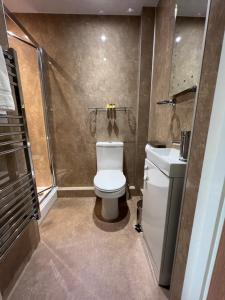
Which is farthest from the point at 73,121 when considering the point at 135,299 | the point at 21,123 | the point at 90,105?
the point at 135,299

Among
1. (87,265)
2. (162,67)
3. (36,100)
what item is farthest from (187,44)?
(87,265)

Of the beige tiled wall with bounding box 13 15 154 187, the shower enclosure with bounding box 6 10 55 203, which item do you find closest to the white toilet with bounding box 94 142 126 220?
the beige tiled wall with bounding box 13 15 154 187

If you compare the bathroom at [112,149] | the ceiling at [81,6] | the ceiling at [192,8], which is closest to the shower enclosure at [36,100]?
the bathroom at [112,149]

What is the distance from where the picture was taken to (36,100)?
1.90 meters

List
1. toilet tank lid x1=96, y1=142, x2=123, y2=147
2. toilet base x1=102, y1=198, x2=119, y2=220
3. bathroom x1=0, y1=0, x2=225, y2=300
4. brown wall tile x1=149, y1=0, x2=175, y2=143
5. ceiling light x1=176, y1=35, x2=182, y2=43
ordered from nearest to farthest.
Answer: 1. bathroom x1=0, y1=0, x2=225, y2=300
2. ceiling light x1=176, y1=35, x2=182, y2=43
3. brown wall tile x1=149, y1=0, x2=175, y2=143
4. toilet base x1=102, y1=198, x2=119, y2=220
5. toilet tank lid x1=96, y1=142, x2=123, y2=147

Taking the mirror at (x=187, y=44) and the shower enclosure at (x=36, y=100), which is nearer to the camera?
the mirror at (x=187, y=44)

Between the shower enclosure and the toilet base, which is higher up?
the shower enclosure

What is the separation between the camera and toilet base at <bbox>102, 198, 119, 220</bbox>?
1.64 metres

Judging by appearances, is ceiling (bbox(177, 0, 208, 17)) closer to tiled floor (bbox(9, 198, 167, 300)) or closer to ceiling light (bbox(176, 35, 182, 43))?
ceiling light (bbox(176, 35, 182, 43))

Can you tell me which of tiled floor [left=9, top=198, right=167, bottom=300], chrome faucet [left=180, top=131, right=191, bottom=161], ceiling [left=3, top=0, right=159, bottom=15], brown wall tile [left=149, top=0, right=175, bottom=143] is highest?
ceiling [left=3, top=0, right=159, bottom=15]

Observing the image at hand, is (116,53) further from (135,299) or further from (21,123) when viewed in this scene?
(135,299)

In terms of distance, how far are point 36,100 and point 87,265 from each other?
6.35ft

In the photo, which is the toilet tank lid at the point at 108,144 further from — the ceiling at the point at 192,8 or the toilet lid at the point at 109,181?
the ceiling at the point at 192,8

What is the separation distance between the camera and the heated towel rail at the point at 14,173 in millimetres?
969
